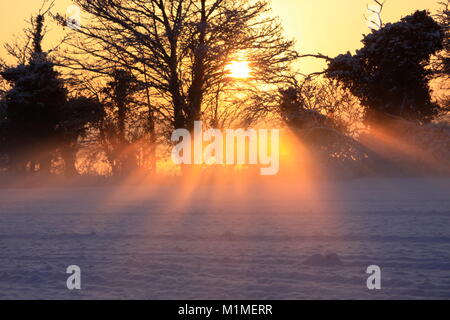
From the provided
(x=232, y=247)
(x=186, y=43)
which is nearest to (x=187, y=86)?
(x=186, y=43)

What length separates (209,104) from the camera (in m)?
20.2

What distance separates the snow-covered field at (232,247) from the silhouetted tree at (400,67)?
5.95 meters

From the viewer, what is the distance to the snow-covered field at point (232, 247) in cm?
475

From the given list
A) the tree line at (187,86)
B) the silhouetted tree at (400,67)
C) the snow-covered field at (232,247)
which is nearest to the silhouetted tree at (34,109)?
the tree line at (187,86)

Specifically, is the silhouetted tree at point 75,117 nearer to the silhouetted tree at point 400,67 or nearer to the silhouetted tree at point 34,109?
the silhouetted tree at point 34,109

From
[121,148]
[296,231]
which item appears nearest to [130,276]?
[296,231]

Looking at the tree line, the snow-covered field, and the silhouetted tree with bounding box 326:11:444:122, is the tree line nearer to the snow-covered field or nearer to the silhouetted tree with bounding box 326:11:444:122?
the silhouetted tree with bounding box 326:11:444:122

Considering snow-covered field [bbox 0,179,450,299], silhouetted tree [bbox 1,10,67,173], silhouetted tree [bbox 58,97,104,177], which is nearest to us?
snow-covered field [bbox 0,179,450,299]

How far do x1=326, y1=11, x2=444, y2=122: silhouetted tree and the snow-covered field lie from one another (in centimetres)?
595

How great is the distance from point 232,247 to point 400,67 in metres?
12.1

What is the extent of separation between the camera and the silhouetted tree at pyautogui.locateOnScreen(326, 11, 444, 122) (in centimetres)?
1706

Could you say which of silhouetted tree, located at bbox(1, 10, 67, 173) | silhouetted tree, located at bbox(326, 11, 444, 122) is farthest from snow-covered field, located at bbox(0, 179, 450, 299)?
silhouetted tree, located at bbox(1, 10, 67, 173)

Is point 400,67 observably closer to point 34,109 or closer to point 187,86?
point 187,86
